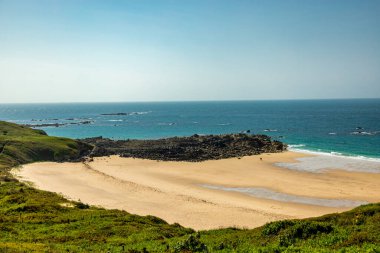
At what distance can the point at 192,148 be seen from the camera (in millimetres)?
92625

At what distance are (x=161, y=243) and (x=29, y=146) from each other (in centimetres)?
6822

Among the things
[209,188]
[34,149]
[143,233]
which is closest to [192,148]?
[34,149]

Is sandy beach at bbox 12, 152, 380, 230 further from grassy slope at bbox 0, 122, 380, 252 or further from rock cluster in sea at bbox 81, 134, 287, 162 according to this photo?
grassy slope at bbox 0, 122, 380, 252

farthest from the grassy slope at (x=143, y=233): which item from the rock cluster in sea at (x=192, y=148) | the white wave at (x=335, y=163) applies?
the rock cluster in sea at (x=192, y=148)

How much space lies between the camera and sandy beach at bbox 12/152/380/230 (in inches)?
1634

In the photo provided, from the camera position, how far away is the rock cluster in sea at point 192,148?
85.9 m

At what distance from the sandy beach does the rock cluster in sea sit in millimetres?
6999

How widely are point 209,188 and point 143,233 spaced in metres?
29.9

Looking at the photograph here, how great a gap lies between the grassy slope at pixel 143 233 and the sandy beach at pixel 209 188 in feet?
28.8

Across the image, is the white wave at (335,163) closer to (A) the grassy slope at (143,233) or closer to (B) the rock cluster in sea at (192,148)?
(B) the rock cluster in sea at (192,148)

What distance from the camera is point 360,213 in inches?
988

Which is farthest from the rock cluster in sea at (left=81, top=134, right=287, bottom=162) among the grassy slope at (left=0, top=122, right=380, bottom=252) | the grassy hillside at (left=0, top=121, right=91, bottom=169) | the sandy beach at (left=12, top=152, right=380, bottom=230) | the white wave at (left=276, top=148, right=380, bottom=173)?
the grassy slope at (left=0, top=122, right=380, bottom=252)

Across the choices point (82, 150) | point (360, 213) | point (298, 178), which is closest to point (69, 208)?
point (360, 213)

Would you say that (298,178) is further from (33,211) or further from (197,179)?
(33,211)
